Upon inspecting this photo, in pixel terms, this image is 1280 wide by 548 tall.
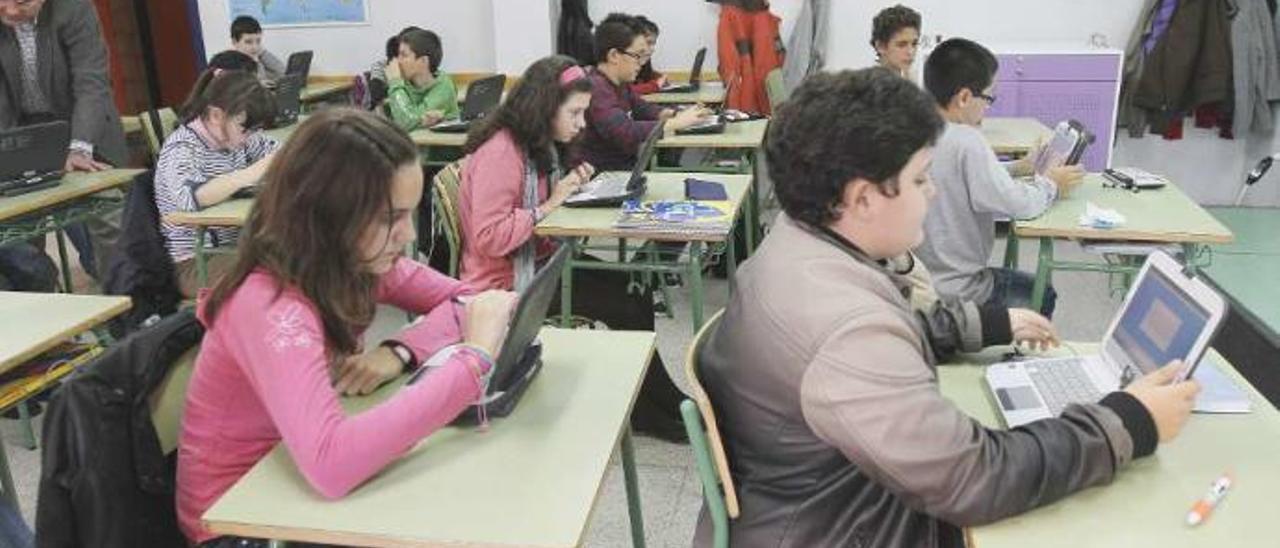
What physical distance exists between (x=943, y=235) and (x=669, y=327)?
152cm

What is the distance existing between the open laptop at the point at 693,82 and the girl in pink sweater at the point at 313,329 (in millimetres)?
4688

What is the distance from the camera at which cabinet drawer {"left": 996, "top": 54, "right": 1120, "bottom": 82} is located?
17.3ft

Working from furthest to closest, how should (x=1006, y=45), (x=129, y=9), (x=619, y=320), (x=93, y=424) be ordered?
(x=129, y=9) < (x=1006, y=45) < (x=619, y=320) < (x=93, y=424)

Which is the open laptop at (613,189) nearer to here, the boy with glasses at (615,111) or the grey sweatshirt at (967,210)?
the boy with glasses at (615,111)

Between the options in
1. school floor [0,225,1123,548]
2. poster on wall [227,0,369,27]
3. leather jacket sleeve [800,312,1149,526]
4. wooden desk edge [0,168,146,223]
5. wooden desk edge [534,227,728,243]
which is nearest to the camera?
Answer: leather jacket sleeve [800,312,1149,526]

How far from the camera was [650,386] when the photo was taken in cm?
286

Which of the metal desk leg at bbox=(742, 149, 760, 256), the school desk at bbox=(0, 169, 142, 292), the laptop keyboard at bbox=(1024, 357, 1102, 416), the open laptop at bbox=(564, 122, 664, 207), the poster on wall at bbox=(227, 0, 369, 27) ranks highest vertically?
the poster on wall at bbox=(227, 0, 369, 27)

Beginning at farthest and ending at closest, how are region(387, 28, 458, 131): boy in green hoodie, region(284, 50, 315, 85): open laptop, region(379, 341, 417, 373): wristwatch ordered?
region(284, 50, 315, 85): open laptop < region(387, 28, 458, 131): boy in green hoodie < region(379, 341, 417, 373): wristwatch

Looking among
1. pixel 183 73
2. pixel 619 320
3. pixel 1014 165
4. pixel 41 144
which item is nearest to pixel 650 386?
pixel 619 320

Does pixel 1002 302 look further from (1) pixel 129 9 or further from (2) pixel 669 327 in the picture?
(1) pixel 129 9

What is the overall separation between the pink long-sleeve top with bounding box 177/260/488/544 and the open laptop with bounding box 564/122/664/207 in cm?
167

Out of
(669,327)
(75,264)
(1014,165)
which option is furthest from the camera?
(75,264)

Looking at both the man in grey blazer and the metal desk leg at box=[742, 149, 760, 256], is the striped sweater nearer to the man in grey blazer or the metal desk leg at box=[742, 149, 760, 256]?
the man in grey blazer

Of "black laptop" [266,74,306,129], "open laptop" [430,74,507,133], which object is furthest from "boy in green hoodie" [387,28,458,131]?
"black laptop" [266,74,306,129]
